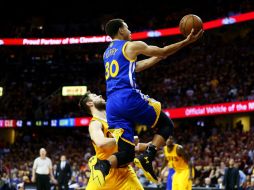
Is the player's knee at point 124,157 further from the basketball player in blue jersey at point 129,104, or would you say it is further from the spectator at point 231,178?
the spectator at point 231,178

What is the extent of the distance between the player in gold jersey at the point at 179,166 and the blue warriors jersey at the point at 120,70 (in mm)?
5211

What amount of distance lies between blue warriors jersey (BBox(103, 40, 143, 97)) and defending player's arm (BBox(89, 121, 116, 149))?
41cm

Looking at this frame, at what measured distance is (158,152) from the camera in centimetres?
2139

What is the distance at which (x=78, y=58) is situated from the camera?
34.5 metres

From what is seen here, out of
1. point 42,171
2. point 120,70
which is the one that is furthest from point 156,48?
point 42,171

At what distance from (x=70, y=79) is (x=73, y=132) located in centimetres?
372

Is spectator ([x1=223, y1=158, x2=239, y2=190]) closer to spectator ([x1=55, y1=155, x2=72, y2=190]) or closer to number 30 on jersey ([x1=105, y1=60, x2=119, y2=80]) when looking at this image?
spectator ([x1=55, y1=155, x2=72, y2=190])

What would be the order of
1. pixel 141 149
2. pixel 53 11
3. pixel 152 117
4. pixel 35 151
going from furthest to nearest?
1. pixel 53 11
2. pixel 35 151
3. pixel 141 149
4. pixel 152 117

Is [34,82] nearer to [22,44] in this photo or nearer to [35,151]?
[22,44]

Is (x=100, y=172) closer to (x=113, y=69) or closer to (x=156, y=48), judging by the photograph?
(x=113, y=69)

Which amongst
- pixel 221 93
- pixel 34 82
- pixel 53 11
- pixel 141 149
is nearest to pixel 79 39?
pixel 34 82

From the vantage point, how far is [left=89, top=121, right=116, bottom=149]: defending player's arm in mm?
5745

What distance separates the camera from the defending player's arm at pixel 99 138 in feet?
18.8

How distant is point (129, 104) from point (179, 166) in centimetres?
584
